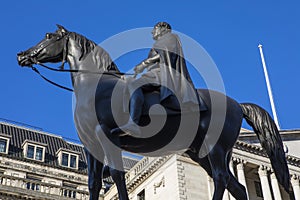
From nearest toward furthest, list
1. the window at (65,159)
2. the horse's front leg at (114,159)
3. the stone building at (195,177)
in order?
the horse's front leg at (114,159) < the stone building at (195,177) < the window at (65,159)

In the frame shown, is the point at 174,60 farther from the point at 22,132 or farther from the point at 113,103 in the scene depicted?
the point at 22,132

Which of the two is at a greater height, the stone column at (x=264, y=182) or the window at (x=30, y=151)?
the window at (x=30, y=151)

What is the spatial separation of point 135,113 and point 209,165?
1.54 metres

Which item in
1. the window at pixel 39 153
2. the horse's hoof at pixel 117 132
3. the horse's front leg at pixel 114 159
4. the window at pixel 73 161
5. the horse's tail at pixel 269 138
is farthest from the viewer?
the window at pixel 73 161

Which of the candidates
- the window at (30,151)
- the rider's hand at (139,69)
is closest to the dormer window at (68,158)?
the window at (30,151)

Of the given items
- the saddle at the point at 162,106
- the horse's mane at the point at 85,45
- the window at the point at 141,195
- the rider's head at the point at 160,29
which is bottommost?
the saddle at the point at 162,106

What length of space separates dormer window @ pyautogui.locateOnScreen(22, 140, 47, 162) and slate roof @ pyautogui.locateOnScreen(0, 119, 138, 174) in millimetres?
566

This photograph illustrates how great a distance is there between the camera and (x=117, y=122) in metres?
6.56

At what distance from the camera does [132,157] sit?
66125mm

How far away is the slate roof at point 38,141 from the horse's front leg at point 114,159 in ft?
152

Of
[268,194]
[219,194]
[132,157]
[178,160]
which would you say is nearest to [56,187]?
[178,160]

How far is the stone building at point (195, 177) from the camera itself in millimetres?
41656

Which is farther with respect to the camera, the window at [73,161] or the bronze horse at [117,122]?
the window at [73,161]

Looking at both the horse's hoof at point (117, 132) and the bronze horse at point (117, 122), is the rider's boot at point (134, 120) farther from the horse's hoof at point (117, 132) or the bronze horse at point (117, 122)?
the bronze horse at point (117, 122)
